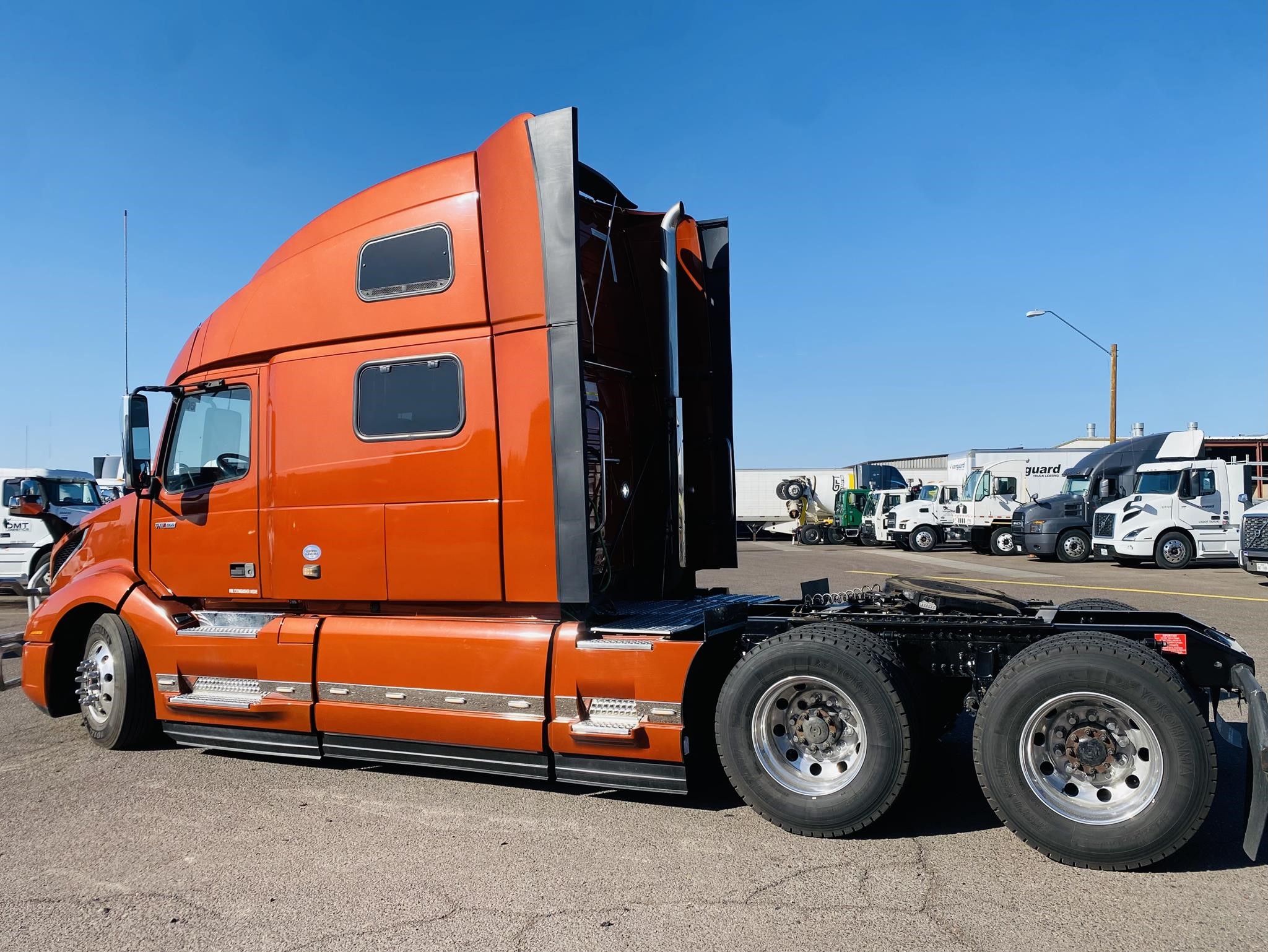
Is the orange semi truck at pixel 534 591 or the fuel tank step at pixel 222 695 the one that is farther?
the fuel tank step at pixel 222 695

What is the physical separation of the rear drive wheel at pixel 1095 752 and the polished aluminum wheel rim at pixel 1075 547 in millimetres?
22719

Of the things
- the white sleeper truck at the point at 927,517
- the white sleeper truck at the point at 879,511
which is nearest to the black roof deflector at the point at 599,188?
the white sleeper truck at the point at 927,517

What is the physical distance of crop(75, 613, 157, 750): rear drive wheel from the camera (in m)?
6.20

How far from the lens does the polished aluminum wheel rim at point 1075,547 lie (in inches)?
968

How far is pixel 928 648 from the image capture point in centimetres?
442

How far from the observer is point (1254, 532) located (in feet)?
54.5

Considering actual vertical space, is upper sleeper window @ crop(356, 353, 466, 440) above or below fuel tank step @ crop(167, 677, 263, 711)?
above

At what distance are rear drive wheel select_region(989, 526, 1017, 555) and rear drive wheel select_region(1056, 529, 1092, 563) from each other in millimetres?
3502

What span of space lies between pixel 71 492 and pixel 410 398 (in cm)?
1452

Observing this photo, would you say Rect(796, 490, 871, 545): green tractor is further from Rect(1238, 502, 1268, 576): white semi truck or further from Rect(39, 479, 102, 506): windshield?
Rect(39, 479, 102, 506): windshield

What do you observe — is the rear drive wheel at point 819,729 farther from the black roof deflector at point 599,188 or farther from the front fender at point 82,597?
the front fender at point 82,597

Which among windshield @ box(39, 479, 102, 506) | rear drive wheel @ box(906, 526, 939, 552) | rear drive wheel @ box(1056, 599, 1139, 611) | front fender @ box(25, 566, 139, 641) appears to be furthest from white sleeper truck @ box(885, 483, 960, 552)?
front fender @ box(25, 566, 139, 641)

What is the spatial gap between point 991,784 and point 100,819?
15.0 ft

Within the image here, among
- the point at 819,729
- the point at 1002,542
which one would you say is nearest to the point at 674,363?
the point at 819,729
